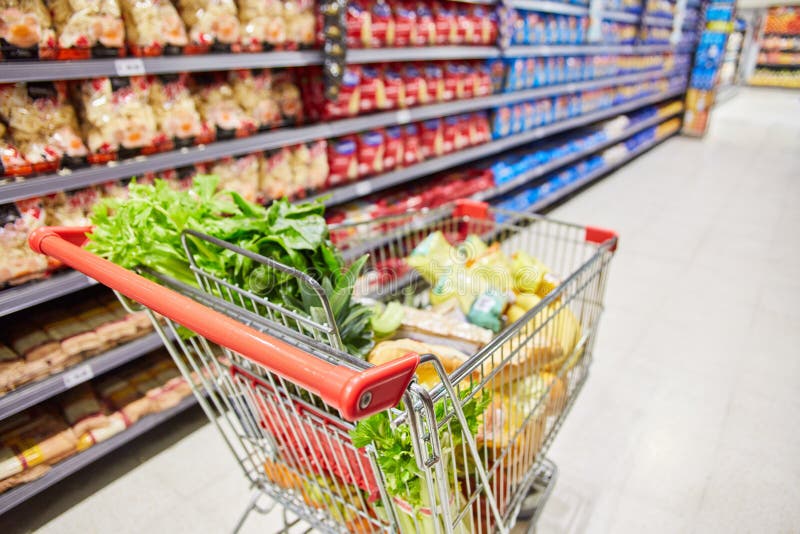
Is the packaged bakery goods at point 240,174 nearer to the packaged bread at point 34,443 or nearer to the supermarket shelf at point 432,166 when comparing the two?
the supermarket shelf at point 432,166

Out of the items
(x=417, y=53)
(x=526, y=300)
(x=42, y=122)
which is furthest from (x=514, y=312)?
(x=417, y=53)

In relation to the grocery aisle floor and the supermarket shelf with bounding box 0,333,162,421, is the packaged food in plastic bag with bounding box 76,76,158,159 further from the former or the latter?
the grocery aisle floor

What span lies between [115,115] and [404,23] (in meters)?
1.63

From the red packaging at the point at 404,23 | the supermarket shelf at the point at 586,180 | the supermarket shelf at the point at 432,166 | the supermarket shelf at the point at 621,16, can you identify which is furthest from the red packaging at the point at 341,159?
the supermarket shelf at the point at 621,16

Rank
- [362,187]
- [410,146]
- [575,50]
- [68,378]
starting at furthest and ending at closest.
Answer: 1. [575,50]
2. [410,146]
3. [362,187]
4. [68,378]

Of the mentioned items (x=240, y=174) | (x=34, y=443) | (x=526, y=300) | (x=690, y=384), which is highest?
(x=240, y=174)

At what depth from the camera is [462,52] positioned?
3.09 meters

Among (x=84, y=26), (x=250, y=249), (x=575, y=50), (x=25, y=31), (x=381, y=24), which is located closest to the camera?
(x=250, y=249)

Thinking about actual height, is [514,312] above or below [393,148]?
below

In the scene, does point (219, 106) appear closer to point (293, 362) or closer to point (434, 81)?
point (434, 81)

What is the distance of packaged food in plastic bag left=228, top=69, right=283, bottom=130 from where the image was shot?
7.06 ft

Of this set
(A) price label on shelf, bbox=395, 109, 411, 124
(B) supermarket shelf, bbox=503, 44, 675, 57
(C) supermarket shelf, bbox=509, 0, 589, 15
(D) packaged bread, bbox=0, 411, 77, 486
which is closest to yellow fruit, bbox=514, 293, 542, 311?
(A) price label on shelf, bbox=395, 109, 411, 124

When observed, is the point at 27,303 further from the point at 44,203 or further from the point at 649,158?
the point at 649,158

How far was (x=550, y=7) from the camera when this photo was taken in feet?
12.5
